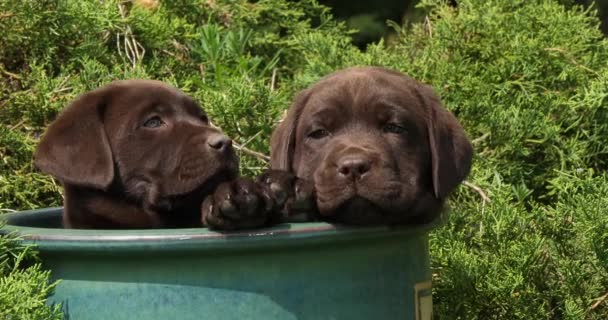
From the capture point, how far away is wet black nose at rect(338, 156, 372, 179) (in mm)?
3422

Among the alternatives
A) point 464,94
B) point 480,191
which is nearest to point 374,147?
point 480,191

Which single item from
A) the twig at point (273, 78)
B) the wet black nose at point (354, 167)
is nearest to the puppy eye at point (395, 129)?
the wet black nose at point (354, 167)

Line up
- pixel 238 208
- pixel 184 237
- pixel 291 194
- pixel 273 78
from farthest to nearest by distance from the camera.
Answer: pixel 273 78 → pixel 291 194 → pixel 238 208 → pixel 184 237

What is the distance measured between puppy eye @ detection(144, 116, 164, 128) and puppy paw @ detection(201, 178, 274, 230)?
84 cm

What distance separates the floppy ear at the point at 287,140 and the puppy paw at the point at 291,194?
1.65ft

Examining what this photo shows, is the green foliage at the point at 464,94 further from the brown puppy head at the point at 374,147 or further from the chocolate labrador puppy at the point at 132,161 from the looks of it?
the chocolate labrador puppy at the point at 132,161

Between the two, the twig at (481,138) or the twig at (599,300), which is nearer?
the twig at (599,300)

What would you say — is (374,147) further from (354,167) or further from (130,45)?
(130,45)

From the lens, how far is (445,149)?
3.78 metres

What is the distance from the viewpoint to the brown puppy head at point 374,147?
3404mm

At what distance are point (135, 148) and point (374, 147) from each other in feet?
2.91

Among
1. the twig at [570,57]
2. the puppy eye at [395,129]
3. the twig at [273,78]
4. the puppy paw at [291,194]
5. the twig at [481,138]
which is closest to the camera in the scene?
the puppy paw at [291,194]

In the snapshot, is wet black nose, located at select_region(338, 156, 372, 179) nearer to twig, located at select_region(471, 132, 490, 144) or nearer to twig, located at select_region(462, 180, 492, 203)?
twig, located at select_region(462, 180, 492, 203)

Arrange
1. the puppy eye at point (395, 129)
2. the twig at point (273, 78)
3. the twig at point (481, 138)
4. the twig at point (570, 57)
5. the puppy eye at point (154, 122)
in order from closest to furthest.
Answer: the puppy eye at point (395, 129), the puppy eye at point (154, 122), the twig at point (481, 138), the twig at point (570, 57), the twig at point (273, 78)
